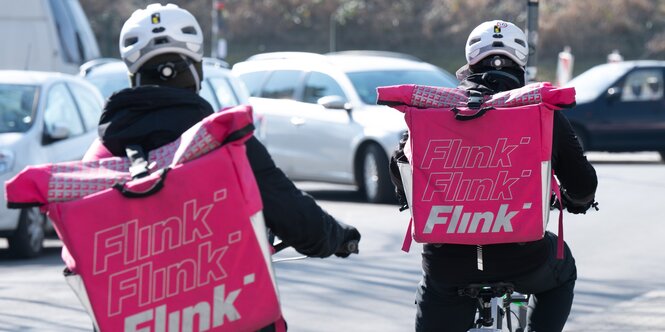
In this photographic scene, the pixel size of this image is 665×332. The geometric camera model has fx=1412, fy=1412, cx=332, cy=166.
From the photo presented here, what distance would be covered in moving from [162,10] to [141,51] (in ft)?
0.49

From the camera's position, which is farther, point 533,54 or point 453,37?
point 453,37

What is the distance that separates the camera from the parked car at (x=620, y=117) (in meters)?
21.5

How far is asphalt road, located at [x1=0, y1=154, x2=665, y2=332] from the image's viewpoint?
336 inches

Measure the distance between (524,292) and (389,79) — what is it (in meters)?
11.9

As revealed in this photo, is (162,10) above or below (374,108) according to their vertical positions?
above

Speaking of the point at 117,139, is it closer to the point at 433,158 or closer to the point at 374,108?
the point at 433,158

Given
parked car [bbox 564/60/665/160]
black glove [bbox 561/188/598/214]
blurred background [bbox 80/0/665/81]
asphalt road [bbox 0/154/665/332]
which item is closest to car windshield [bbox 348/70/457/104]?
asphalt road [bbox 0/154/665/332]

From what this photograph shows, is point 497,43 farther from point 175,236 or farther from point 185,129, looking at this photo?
point 175,236

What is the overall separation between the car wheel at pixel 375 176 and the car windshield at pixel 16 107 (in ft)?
14.3

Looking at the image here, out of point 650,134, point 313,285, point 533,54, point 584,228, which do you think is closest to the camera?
point 313,285

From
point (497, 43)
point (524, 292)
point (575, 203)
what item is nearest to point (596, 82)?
point (575, 203)

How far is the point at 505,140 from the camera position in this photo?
4.65m

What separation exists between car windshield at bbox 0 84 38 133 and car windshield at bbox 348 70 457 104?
4806 mm

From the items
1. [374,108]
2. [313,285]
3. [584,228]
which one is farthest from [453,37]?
[313,285]
